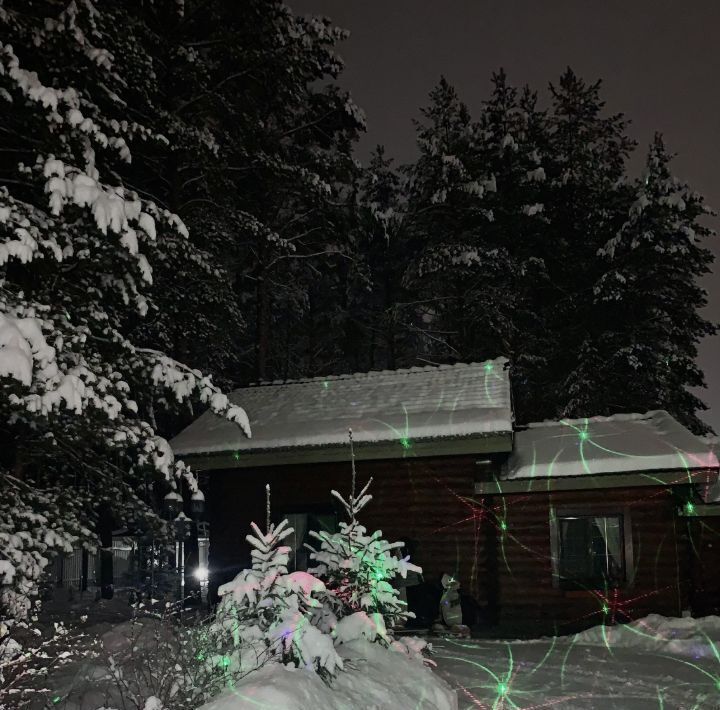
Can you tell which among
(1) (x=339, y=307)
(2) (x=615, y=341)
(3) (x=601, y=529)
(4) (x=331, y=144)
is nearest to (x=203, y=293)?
(4) (x=331, y=144)

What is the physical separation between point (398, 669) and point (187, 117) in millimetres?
14305

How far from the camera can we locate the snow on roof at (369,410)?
12539 mm

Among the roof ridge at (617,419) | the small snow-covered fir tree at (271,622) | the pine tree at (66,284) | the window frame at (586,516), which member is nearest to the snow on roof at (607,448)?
the roof ridge at (617,419)

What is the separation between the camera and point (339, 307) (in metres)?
28.9

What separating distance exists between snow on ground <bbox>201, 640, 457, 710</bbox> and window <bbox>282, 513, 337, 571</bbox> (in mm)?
7138

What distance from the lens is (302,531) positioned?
544 inches

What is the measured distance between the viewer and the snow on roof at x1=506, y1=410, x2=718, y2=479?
11.5 metres

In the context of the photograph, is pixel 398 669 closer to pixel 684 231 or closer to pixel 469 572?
pixel 469 572

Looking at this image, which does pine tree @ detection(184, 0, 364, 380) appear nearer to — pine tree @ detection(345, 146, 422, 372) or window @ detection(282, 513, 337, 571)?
pine tree @ detection(345, 146, 422, 372)

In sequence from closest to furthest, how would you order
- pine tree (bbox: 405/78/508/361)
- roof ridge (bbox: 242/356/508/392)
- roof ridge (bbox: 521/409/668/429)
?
roof ridge (bbox: 521/409/668/429), roof ridge (bbox: 242/356/508/392), pine tree (bbox: 405/78/508/361)

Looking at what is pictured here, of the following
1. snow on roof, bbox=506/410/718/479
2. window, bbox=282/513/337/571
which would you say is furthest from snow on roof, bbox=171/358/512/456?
window, bbox=282/513/337/571

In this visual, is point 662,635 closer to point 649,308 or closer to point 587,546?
point 587,546

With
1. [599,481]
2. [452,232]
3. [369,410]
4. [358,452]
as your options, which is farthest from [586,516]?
[452,232]

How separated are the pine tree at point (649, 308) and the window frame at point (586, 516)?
1168 centimetres
